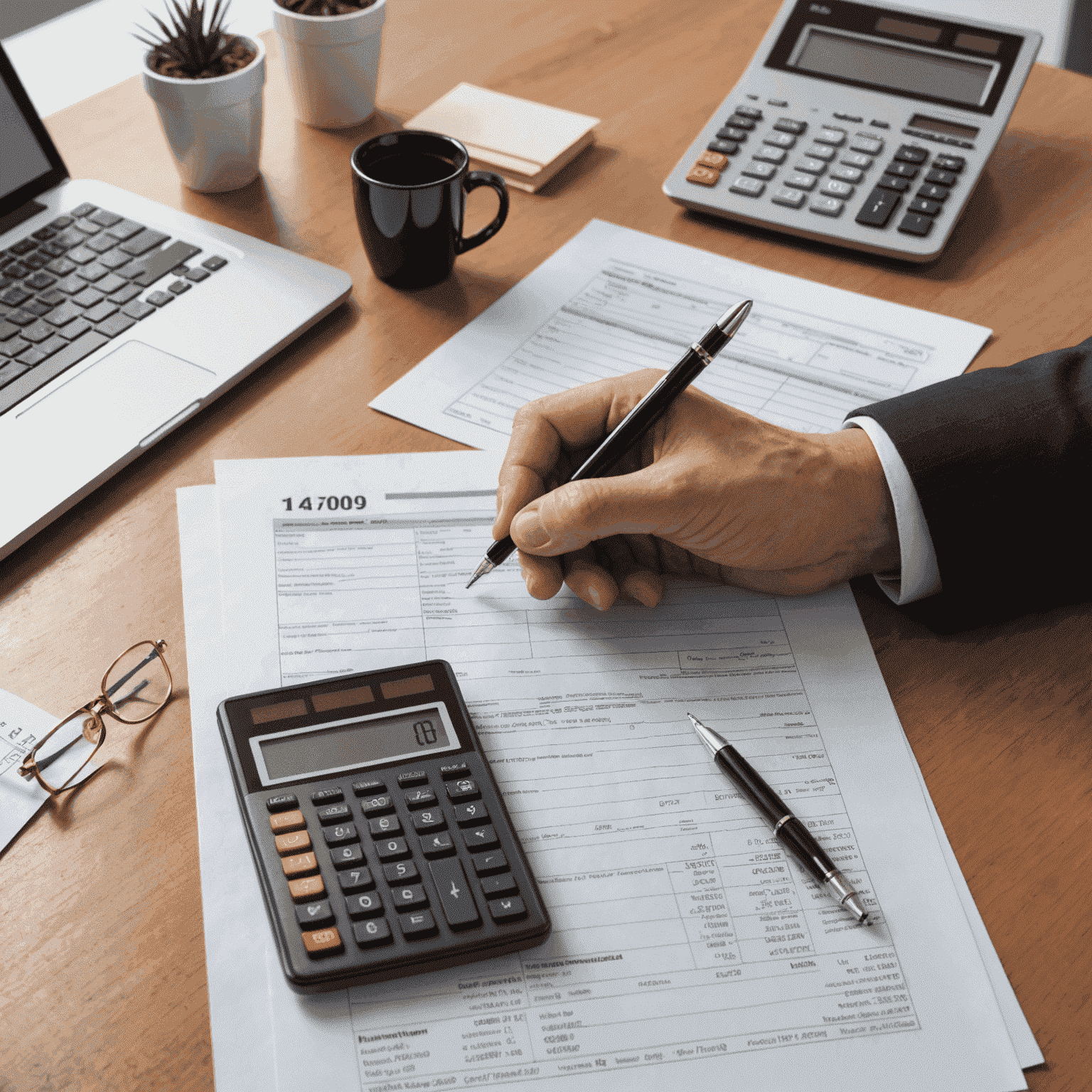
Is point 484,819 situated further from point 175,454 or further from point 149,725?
point 175,454

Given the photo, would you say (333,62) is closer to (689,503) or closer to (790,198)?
(790,198)

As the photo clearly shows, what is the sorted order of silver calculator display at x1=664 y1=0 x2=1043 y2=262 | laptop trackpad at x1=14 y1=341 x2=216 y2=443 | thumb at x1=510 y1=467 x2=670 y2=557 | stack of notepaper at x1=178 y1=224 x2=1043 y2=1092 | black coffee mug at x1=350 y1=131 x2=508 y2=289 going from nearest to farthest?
stack of notepaper at x1=178 y1=224 x2=1043 y2=1092
thumb at x1=510 y1=467 x2=670 y2=557
laptop trackpad at x1=14 y1=341 x2=216 y2=443
black coffee mug at x1=350 y1=131 x2=508 y2=289
silver calculator display at x1=664 y1=0 x2=1043 y2=262

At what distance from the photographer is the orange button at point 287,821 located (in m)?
0.55

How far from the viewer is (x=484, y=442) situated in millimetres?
808

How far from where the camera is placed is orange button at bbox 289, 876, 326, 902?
0.52m

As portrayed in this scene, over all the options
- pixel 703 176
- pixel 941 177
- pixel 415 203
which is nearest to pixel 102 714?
pixel 415 203

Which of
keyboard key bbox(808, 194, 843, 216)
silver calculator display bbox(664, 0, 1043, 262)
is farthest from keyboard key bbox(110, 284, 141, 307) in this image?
keyboard key bbox(808, 194, 843, 216)

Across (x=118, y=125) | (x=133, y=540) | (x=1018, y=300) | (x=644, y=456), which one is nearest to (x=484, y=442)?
(x=644, y=456)

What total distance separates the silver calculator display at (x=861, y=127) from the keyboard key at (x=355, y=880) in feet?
2.36

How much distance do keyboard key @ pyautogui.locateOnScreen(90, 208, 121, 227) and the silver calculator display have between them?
19.4 inches

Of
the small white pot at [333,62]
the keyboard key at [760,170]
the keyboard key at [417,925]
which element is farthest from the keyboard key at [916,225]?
the keyboard key at [417,925]

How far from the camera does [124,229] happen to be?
3.00 feet

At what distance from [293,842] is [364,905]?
51 mm

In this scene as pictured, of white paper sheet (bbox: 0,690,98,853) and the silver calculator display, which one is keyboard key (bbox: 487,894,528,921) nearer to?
white paper sheet (bbox: 0,690,98,853)
